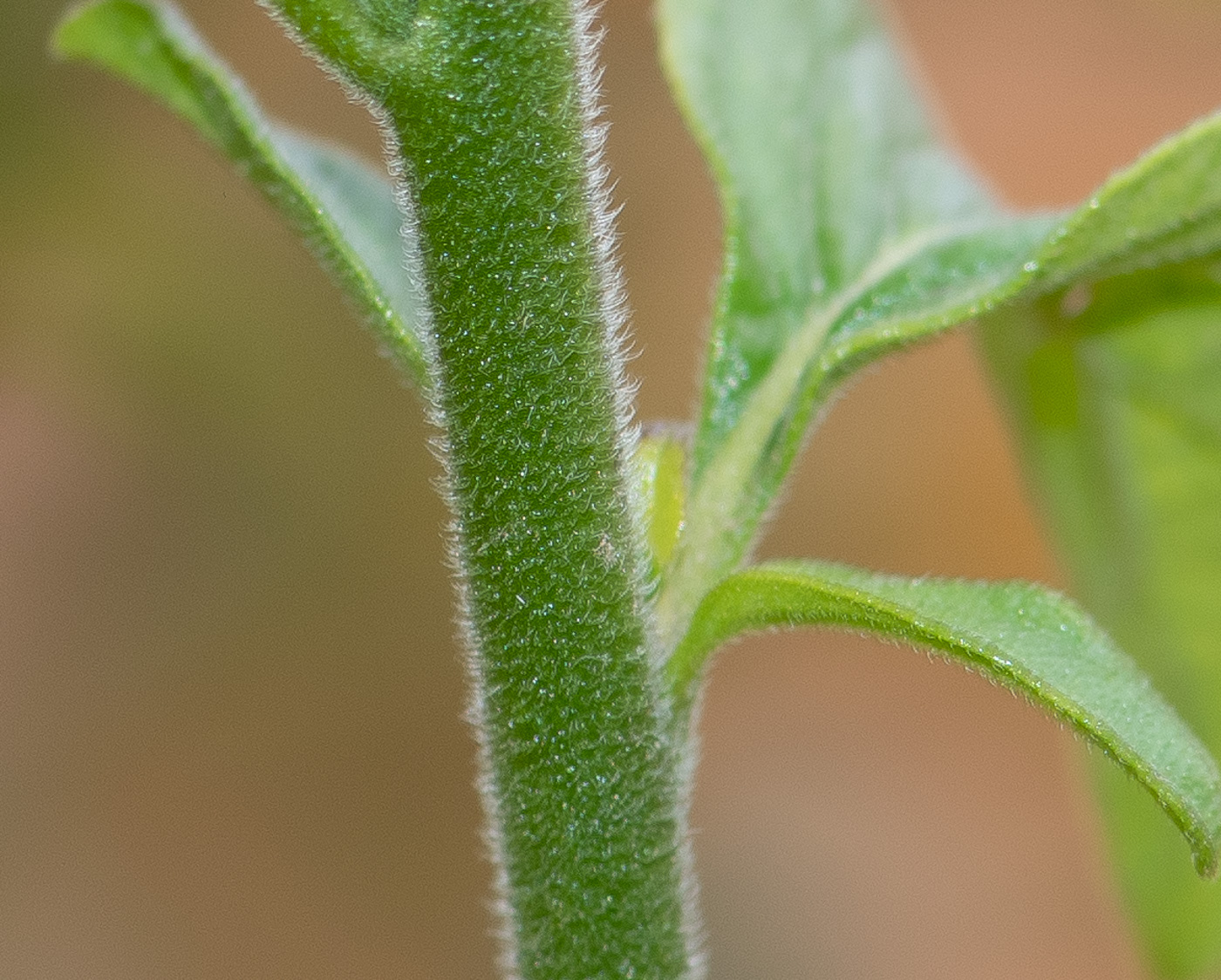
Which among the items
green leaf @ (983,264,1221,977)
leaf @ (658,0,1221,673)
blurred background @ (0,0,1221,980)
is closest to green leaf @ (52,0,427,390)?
leaf @ (658,0,1221,673)

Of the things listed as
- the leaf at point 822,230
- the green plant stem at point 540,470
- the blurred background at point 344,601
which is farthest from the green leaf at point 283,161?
the blurred background at point 344,601

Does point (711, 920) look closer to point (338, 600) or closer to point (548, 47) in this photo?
point (338, 600)

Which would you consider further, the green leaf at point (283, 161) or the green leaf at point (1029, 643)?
the green leaf at point (283, 161)

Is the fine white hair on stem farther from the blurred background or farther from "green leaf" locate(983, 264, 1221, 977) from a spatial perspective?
the blurred background

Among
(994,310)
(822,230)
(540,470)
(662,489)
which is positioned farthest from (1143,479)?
(540,470)

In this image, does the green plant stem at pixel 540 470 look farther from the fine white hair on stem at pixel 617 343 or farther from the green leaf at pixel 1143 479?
the green leaf at pixel 1143 479

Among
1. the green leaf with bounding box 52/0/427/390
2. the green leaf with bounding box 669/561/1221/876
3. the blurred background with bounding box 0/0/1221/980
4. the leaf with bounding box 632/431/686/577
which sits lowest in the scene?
the blurred background with bounding box 0/0/1221/980

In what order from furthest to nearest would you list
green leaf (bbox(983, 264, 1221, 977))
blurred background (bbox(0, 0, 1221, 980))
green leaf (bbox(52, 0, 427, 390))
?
1. blurred background (bbox(0, 0, 1221, 980))
2. green leaf (bbox(983, 264, 1221, 977))
3. green leaf (bbox(52, 0, 427, 390))

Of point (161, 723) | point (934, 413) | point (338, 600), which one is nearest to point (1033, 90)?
point (934, 413)
